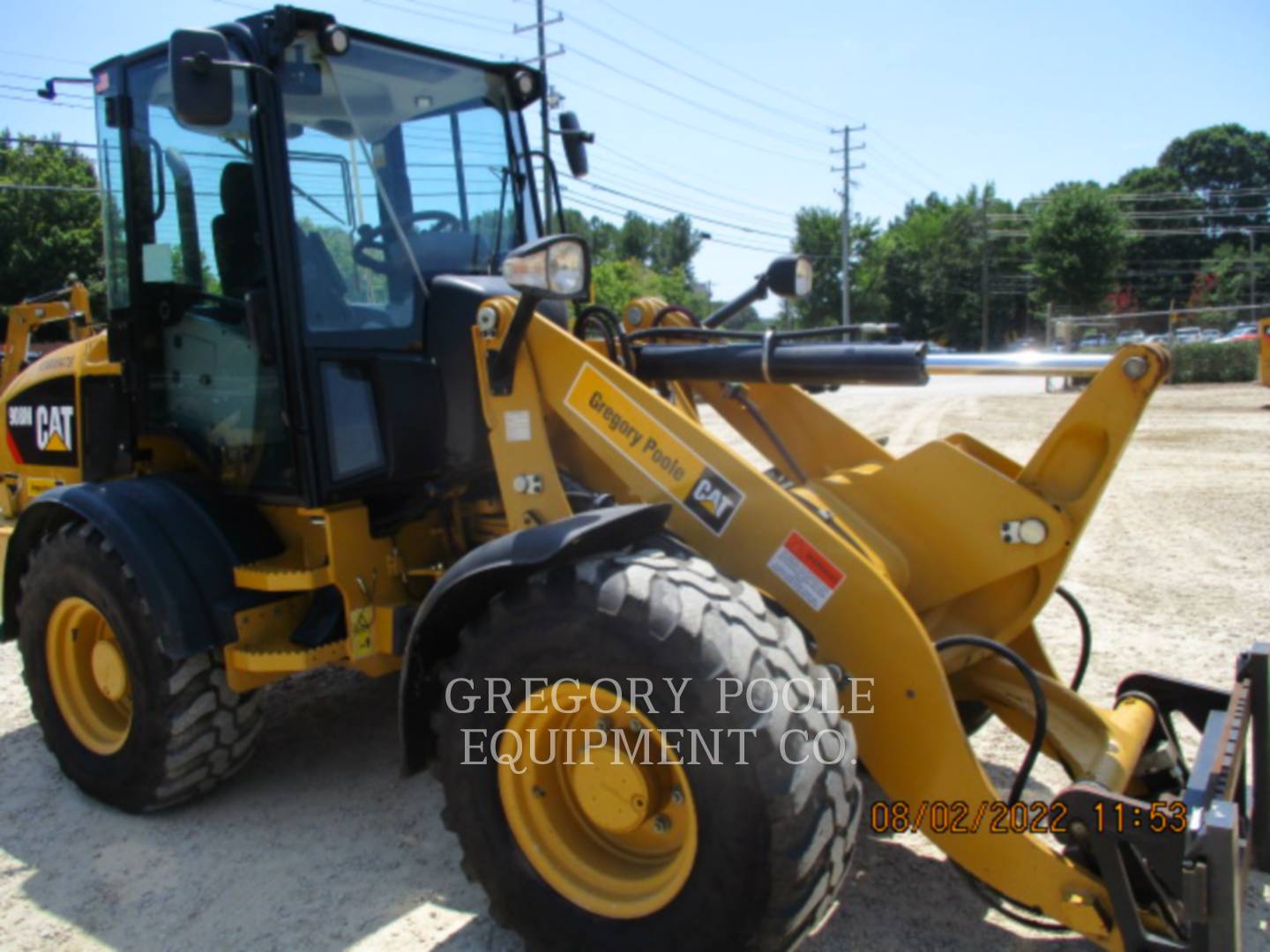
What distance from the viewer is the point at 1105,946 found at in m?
2.44

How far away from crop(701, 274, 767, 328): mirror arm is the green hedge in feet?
82.2

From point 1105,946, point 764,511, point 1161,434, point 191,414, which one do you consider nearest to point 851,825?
point 1105,946

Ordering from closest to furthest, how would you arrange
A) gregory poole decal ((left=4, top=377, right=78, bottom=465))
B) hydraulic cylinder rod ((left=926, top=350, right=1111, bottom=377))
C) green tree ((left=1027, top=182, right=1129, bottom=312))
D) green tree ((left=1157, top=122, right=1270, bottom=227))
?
hydraulic cylinder rod ((left=926, top=350, right=1111, bottom=377)), gregory poole decal ((left=4, top=377, right=78, bottom=465)), green tree ((left=1027, top=182, right=1129, bottom=312)), green tree ((left=1157, top=122, right=1270, bottom=227))

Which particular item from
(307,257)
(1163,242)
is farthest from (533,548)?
(1163,242)

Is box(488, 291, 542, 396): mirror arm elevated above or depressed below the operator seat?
below

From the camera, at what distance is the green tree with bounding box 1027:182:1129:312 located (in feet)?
171

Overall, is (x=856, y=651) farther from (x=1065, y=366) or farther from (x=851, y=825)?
(x=1065, y=366)

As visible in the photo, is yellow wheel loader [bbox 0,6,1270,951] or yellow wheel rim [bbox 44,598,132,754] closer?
yellow wheel loader [bbox 0,6,1270,951]

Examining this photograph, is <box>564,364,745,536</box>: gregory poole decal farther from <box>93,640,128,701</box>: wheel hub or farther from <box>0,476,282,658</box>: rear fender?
<box>93,640,128,701</box>: wheel hub

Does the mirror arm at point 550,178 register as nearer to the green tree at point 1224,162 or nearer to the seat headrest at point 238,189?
the seat headrest at point 238,189

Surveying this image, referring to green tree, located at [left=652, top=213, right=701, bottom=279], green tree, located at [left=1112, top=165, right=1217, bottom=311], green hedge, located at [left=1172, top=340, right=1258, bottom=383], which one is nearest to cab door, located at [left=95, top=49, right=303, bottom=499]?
green hedge, located at [left=1172, top=340, right=1258, bottom=383]

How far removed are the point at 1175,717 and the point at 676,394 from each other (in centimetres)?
269

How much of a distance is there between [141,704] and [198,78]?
2.18 meters

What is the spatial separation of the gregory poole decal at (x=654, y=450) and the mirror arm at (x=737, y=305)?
0.99m
